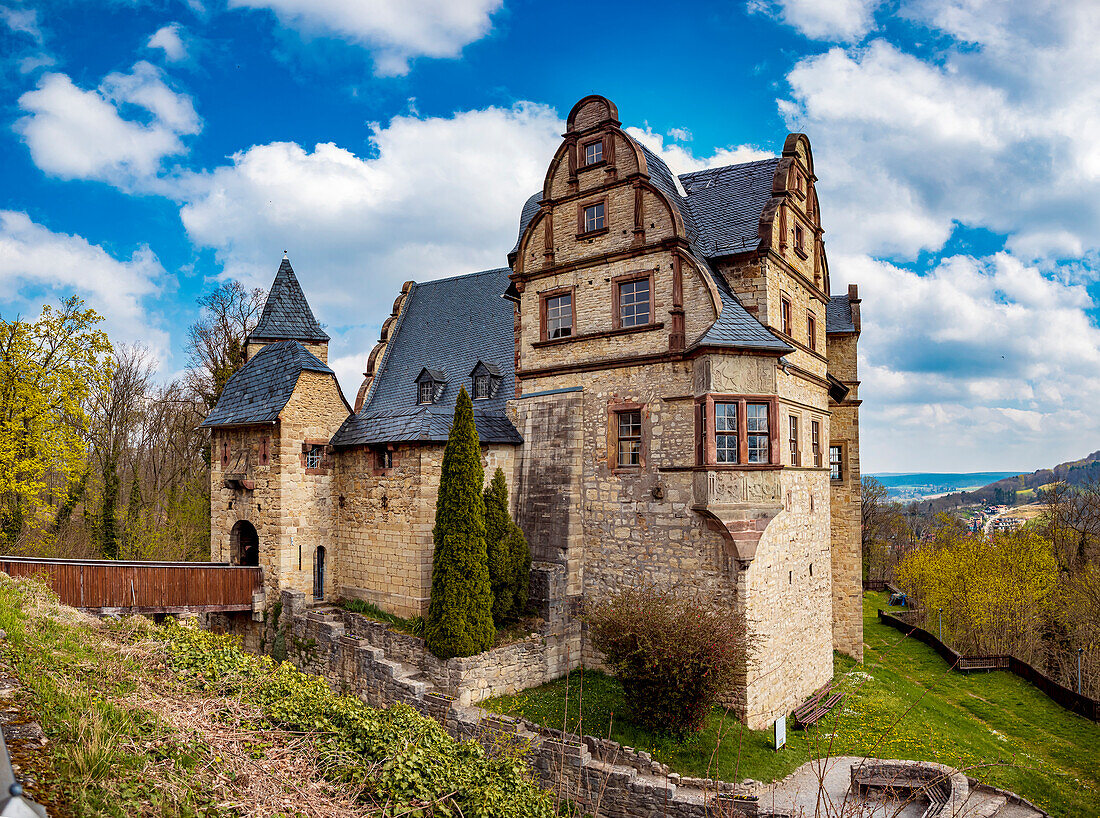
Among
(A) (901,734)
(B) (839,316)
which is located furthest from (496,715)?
(B) (839,316)

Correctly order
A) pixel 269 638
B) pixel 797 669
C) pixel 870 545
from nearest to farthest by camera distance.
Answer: pixel 797 669 → pixel 269 638 → pixel 870 545

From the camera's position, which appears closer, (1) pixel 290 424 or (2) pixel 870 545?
(1) pixel 290 424

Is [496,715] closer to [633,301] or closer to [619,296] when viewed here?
[633,301]

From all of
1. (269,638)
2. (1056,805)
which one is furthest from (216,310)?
(1056,805)

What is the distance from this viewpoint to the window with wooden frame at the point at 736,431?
47.9ft

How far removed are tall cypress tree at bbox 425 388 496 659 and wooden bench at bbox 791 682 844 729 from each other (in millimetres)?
7545

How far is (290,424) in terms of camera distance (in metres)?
18.7

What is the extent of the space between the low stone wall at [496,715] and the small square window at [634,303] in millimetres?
7876

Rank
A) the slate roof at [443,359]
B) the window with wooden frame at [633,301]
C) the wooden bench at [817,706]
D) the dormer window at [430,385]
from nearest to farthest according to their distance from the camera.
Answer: the wooden bench at [817,706]
the window with wooden frame at [633,301]
the slate roof at [443,359]
the dormer window at [430,385]

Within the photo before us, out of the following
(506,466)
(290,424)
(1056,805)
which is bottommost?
(1056,805)

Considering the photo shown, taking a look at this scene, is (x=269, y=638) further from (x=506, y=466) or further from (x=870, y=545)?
(x=870, y=545)

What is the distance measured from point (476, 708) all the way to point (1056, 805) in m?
11.8

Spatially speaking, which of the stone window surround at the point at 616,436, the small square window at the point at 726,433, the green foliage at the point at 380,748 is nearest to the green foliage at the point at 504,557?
the stone window surround at the point at 616,436

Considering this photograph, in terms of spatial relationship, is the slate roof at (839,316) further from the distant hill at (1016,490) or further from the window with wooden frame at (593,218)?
the distant hill at (1016,490)
